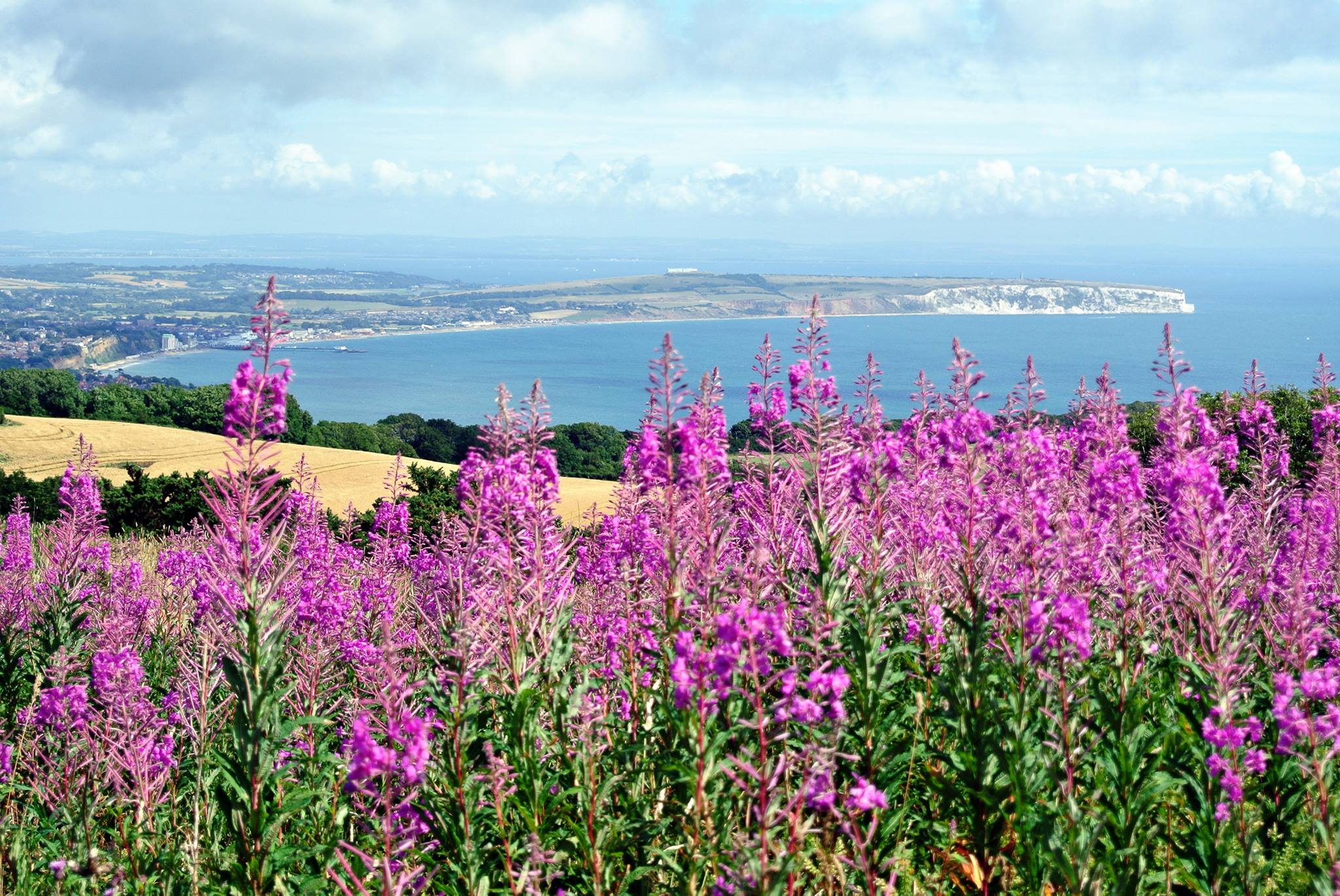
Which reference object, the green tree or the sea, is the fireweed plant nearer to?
the green tree

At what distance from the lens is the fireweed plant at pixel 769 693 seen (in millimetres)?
4469

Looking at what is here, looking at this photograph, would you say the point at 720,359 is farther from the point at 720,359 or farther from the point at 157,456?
the point at 157,456

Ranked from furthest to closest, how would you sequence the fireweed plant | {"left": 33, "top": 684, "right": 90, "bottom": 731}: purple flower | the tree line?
the tree line → {"left": 33, "top": 684, "right": 90, "bottom": 731}: purple flower → the fireweed plant

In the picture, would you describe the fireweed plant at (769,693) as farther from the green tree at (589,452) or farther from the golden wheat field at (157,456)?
the green tree at (589,452)

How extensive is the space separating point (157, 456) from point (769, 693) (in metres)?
39.6

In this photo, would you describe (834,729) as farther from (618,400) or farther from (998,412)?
(618,400)

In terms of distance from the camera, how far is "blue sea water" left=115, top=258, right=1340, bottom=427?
10331 cm

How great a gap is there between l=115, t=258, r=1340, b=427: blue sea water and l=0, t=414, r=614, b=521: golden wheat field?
4350 cm

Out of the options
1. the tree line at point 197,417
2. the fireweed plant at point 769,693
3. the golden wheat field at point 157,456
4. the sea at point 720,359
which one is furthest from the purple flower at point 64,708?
the sea at point 720,359

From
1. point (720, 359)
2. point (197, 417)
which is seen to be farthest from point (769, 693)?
point (720, 359)

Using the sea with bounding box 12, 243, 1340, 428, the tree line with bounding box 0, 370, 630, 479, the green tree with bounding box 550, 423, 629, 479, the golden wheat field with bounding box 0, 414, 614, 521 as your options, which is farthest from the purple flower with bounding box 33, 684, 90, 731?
the sea with bounding box 12, 243, 1340, 428

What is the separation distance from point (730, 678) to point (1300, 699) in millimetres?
2945

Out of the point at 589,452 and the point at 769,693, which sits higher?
the point at 769,693

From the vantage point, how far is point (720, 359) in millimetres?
135375
